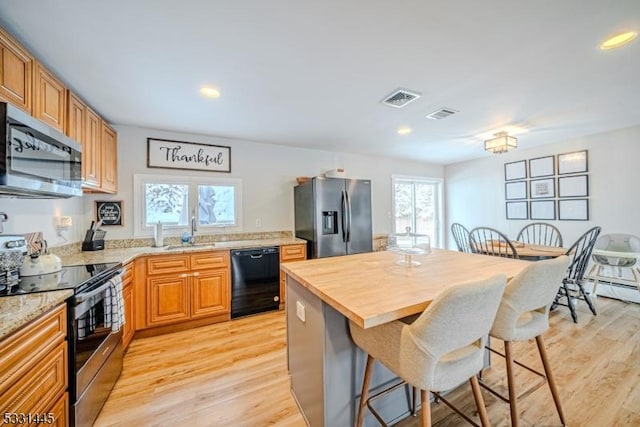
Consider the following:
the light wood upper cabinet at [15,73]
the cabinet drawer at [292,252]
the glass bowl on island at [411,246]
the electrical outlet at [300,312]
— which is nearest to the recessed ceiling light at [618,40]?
the glass bowl on island at [411,246]

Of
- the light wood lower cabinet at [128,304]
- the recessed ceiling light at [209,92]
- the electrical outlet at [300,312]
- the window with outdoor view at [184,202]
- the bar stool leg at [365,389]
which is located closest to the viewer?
the bar stool leg at [365,389]

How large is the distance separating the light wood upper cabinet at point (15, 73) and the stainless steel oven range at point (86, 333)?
1.05 meters

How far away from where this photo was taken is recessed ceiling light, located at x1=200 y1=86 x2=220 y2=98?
2.15 metres

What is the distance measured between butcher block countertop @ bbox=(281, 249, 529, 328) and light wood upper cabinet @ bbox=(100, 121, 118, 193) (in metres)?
2.34

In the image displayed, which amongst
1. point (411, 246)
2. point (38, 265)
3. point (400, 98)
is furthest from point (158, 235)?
point (400, 98)

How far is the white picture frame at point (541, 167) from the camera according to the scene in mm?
3967

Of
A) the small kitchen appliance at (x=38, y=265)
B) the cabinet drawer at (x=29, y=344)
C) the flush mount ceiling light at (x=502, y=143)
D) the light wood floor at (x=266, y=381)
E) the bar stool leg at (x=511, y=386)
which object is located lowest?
the light wood floor at (x=266, y=381)

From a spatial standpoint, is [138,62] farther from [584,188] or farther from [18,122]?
[584,188]

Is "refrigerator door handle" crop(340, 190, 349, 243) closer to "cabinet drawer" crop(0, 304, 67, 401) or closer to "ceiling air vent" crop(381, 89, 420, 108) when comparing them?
"ceiling air vent" crop(381, 89, 420, 108)

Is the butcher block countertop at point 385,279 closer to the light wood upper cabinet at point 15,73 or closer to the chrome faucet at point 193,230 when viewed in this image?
the light wood upper cabinet at point 15,73

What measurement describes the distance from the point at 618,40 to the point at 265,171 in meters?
3.59

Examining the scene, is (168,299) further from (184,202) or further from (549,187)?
(549,187)

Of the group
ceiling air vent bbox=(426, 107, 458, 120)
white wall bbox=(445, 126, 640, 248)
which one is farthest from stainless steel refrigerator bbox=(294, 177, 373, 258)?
white wall bbox=(445, 126, 640, 248)

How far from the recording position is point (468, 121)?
9.80 ft
